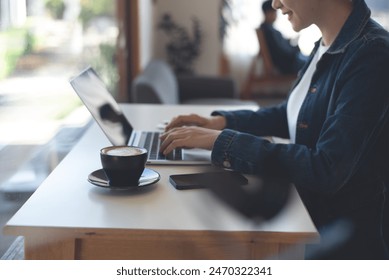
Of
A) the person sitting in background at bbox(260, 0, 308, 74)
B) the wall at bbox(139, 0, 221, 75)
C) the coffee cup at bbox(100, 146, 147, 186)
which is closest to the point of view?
the coffee cup at bbox(100, 146, 147, 186)

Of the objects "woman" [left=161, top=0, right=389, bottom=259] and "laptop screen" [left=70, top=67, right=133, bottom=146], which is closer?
"woman" [left=161, top=0, right=389, bottom=259]

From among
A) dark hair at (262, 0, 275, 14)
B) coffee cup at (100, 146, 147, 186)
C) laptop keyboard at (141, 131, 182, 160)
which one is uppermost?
dark hair at (262, 0, 275, 14)

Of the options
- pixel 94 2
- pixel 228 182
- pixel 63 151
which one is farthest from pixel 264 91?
pixel 228 182

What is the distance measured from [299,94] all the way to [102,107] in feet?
1.59

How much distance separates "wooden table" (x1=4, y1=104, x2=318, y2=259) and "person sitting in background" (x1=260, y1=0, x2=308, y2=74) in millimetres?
4518

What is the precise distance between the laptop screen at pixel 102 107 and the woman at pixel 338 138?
0.52 ft

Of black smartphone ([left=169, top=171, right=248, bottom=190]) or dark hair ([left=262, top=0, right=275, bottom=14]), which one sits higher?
dark hair ([left=262, top=0, right=275, bottom=14])

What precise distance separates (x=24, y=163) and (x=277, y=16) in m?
4.82

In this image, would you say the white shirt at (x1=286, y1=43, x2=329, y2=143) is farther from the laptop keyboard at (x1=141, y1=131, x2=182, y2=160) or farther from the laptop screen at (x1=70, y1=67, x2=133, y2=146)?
the laptop screen at (x1=70, y1=67, x2=133, y2=146)

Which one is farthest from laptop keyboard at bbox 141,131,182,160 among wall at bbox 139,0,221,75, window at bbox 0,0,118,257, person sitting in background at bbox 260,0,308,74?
wall at bbox 139,0,221,75

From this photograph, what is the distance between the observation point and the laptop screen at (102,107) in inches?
49.5

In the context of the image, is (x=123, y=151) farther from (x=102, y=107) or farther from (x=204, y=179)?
(x=102, y=107)

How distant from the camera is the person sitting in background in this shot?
5391mm

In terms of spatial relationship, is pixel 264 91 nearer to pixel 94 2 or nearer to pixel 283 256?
pixel 94 2
